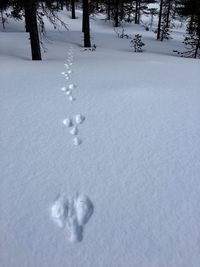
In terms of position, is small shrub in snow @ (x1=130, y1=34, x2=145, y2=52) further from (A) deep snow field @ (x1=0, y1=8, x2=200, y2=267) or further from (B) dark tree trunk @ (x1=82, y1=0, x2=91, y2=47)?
(A) deep snow field @ (x1=0, y1=8, x2=200, y2=267)

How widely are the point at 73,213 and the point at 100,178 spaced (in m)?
0.55

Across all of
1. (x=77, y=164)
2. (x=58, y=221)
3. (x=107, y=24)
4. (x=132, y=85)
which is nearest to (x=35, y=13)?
(x=132, y=85)

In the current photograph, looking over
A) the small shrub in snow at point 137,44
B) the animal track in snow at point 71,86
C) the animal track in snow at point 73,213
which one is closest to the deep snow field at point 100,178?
the animal track in snow at point 73,213

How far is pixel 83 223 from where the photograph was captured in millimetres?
2176

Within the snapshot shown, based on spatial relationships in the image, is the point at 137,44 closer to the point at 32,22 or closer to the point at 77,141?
the point at 32,22

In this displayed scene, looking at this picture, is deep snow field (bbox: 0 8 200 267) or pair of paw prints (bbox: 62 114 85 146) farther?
pair of paw prints (bbox: 62 114 85 146)

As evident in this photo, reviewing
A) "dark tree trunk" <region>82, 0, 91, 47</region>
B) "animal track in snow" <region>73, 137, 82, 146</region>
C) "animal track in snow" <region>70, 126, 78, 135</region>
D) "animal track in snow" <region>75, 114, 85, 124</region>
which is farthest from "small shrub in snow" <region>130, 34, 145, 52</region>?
"animal track in snow" <region>73, 137, 82, 146</region>

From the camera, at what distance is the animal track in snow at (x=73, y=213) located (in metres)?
2.11

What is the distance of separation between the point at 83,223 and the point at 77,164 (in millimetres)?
849

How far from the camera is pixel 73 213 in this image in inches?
88.4

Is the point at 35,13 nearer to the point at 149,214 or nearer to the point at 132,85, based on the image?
the point at 132,85

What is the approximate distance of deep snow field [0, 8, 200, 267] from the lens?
78.7 inches

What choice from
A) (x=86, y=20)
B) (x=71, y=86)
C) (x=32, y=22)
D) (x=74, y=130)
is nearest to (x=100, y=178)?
(x=74, y=130)

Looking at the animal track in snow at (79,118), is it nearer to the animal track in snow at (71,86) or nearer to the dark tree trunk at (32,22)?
the animal track in snow at (71,86)
